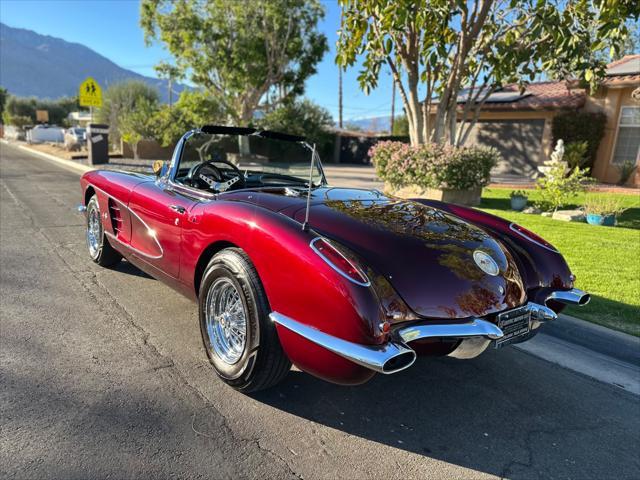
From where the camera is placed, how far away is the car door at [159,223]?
3.16m

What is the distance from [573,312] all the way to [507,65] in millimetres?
6577

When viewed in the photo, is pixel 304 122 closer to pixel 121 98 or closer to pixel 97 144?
pixel 97 144

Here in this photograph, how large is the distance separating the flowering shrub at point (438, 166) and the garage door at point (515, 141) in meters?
9.72

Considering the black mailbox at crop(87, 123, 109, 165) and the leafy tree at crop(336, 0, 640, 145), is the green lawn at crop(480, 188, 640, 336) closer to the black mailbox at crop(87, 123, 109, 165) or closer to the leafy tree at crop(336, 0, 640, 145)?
the leafy tree at crop(336, 0, 640, 145)

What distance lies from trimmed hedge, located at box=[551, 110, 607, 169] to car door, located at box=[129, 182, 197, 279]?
662 inches

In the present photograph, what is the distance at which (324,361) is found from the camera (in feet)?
6.96

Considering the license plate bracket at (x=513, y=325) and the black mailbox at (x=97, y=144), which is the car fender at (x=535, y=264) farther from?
the black mailbox at (x=97, y=144)

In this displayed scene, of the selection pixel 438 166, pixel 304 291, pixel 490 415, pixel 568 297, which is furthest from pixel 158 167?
pixel 438 166

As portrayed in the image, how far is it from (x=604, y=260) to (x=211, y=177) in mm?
4839

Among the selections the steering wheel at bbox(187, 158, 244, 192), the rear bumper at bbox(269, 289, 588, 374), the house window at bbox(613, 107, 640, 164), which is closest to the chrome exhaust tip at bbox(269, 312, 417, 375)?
the rear bumper at bbox(269, 289, 588, 374)

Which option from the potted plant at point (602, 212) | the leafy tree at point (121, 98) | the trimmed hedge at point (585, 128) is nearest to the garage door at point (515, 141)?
the trimmed hedge at point (585, 128)

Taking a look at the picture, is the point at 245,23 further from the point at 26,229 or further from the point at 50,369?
the point at 50,369

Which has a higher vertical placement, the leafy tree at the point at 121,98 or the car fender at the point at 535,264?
the leafy tree at the point at 121,98

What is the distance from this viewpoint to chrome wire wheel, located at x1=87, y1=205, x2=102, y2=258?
4659 millimetres
